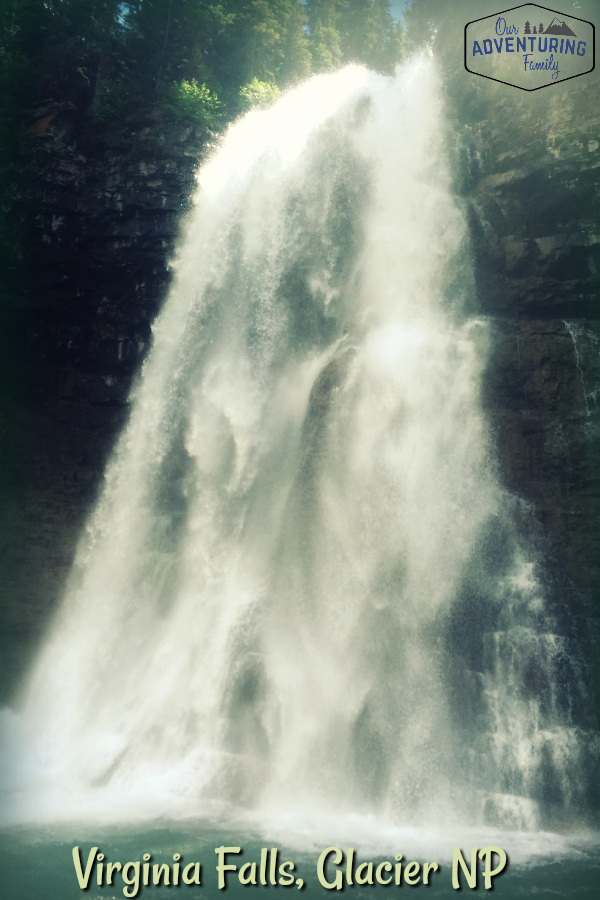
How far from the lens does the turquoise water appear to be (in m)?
8.30

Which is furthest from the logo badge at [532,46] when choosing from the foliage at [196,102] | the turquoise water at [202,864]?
the turquoise water at [202,864]

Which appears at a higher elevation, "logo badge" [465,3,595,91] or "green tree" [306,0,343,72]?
"green tree" [306,0,343,72]

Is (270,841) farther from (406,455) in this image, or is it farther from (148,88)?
(148,88)

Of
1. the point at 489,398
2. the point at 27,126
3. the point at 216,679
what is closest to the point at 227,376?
the point at 489,398

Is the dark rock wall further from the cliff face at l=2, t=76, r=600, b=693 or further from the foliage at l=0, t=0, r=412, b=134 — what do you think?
the foliage at l=0, t=0, r=412, b=134

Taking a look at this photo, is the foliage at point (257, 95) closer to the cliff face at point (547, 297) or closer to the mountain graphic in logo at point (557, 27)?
the cliff face at point (547, 297)

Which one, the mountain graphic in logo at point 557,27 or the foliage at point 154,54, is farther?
the foliage at point 154,54

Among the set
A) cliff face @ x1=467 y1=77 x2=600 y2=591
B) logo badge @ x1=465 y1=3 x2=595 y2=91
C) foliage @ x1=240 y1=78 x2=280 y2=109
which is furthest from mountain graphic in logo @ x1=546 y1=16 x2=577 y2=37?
foliage @ x1=240 y1=78 x2=280 y2=109

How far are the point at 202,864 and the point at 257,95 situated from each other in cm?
2338

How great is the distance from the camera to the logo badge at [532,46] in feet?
51.3

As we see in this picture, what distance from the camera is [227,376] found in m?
17.5

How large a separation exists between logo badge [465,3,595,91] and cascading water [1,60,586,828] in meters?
1.86

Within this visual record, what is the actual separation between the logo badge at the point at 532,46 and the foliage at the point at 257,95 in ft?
24.5

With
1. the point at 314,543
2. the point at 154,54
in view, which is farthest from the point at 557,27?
the point at 154,54
